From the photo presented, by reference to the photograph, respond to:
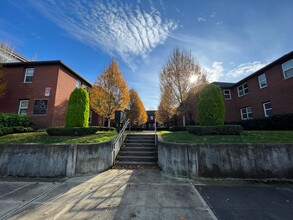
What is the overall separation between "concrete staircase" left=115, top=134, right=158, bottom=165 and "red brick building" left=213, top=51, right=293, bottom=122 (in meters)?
12.3

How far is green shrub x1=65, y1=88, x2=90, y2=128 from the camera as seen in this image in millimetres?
8336

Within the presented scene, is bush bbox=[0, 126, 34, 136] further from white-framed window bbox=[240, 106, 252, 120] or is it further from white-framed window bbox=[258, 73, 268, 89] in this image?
white-framed window bbox=[240, 106, 252, 120]

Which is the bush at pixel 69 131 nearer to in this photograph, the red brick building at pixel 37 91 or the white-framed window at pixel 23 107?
the red brick building at pixel 37 91

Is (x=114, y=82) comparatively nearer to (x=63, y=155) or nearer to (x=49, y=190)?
(x=63, y=155)

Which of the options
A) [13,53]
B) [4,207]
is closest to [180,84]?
[4,207]

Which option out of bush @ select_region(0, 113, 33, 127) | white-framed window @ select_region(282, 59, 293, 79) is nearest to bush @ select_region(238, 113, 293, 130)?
white-framed window @ select_region(282, 59, 293, 79)

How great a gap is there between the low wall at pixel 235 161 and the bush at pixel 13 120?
12.0 m

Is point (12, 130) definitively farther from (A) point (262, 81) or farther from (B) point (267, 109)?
(A) point (262, 81)

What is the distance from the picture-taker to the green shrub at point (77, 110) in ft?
27.3

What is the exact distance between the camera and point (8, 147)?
5523 mm

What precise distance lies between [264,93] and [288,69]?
114 inches

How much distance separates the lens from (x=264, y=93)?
1355 cm

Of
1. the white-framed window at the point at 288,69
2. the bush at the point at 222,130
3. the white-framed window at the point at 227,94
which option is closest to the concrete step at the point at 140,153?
the bush at the point at 222,130

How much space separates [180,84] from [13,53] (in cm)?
2041
